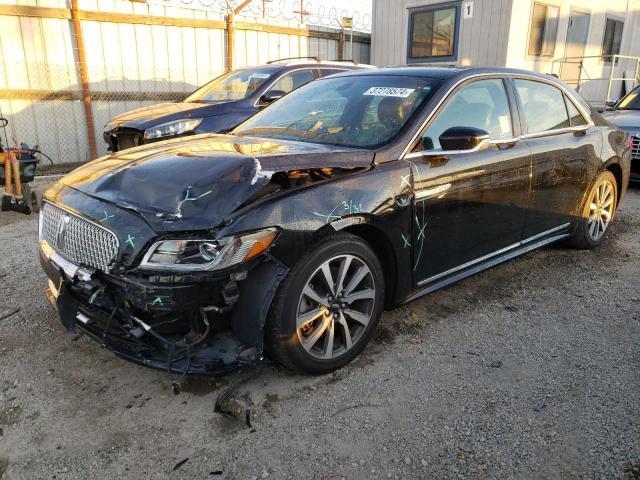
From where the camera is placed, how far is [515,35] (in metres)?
11.5

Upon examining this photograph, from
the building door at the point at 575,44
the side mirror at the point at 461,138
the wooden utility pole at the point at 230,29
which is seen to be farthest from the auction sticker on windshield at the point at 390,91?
the building door at the point at 575,44

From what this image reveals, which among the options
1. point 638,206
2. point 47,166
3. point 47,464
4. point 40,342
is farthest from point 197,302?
point 47,166

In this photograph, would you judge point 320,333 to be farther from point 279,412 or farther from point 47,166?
point 47,166

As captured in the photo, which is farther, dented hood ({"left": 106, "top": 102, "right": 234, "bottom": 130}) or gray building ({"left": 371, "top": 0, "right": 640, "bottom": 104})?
gray building ({"left": 371, "top": 0, "right": 640, "bottom": 104})

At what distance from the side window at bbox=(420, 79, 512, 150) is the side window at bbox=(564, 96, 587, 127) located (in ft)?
3.44

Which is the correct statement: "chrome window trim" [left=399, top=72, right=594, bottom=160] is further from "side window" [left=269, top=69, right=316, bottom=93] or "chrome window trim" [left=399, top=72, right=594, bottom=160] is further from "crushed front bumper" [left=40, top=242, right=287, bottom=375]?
"side window" [left=269, top=69, right=316, bottom=93]

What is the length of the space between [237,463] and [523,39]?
474 inches

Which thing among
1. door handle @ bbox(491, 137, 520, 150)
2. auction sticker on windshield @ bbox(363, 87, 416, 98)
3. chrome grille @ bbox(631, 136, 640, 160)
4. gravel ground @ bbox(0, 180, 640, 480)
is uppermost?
auction sticker on windshield @ bbox(363, 87, 416, 98)

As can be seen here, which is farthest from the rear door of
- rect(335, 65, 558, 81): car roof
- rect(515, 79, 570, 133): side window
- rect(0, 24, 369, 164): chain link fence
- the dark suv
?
rect(0, 24, 369, 164): chain link fence

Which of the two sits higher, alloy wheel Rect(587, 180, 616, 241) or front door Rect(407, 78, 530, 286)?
front door Rect(407, 78, 530, 286)

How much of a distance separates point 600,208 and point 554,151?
1.32m

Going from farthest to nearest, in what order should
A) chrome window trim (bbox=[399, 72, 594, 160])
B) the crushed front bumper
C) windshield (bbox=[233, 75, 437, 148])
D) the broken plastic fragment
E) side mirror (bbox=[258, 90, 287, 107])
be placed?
side mirror (bbox=[258, 90, 287, 107]), windshield (bbox=[233, 75, 437, 148]), chrome window trim (bbox=[399, 72, 594, 160]), the broken plastic fragment, the crushed front bumper

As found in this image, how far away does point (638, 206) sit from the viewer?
7.19 metres

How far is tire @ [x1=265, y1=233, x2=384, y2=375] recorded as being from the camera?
8.87 feet
